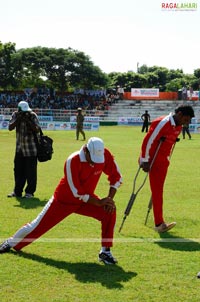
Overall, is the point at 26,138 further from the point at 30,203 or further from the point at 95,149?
the point at 95,149

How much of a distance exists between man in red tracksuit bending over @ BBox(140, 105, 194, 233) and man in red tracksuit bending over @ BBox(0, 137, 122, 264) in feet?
5.06

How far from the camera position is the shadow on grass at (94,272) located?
18.7 feet

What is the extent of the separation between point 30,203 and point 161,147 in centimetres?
328

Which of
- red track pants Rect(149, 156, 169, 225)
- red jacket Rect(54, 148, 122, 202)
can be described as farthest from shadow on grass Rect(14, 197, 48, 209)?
red jacket Rect(54, 148, 122, 202)

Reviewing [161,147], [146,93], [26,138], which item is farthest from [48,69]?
[161,147]

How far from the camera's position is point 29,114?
10.5 m

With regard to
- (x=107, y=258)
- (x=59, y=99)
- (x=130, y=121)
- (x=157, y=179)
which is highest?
(x=59, y=99)

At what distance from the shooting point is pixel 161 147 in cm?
790

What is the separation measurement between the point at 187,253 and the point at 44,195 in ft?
16.2

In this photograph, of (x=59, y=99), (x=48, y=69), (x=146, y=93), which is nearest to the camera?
(x=146, y=93)

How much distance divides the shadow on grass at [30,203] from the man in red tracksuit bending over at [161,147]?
2.70 metres

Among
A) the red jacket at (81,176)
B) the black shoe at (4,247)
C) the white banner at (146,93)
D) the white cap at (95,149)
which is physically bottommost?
the black shoe at (4,247)

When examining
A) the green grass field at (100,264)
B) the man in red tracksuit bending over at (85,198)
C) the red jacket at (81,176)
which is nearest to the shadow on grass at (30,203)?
the green grass field at (100,264)

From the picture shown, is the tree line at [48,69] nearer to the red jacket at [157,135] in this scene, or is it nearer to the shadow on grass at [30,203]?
the shadow on grass at [30,203]
